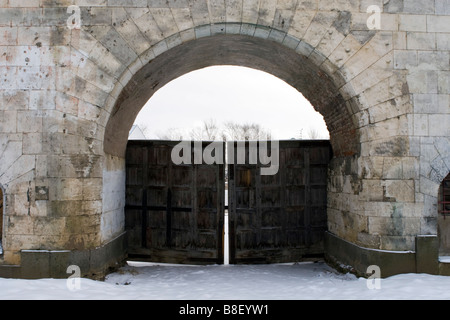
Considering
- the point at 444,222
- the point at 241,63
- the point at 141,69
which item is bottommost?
the point at 444,222

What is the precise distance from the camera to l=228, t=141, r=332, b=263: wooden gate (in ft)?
21.9

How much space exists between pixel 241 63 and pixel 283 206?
280 centimetres

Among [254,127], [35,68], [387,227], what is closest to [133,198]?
[35,68]

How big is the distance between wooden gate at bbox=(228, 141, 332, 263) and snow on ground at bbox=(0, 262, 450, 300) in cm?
87

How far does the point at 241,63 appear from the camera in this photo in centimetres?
630

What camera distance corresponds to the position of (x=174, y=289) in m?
4.72

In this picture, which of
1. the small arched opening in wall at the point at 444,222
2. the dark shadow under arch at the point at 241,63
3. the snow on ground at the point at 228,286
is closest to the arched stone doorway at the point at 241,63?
the dark shadow under arch at the point at 241,63

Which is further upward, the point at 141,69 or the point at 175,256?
the point at 141,69

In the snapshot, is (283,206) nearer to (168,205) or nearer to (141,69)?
(168,205)

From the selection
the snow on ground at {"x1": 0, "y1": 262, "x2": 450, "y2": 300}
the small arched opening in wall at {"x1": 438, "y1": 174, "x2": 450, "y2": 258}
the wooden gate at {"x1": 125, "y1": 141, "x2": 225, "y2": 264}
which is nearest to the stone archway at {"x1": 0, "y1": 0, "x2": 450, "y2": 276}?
the snow on ground at {"x1": 0, "y1": 262, "x2": 450, "y2": 300}

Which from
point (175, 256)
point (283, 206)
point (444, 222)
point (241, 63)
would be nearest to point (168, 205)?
point (175, 256)

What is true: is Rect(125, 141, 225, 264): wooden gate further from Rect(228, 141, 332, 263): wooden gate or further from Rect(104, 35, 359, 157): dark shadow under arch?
Rect(104, 35, 359, 157): dark shadow under arch

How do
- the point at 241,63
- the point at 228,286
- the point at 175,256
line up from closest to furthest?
the point at 228,286 → the point at 241,63 → the point at 175,256
